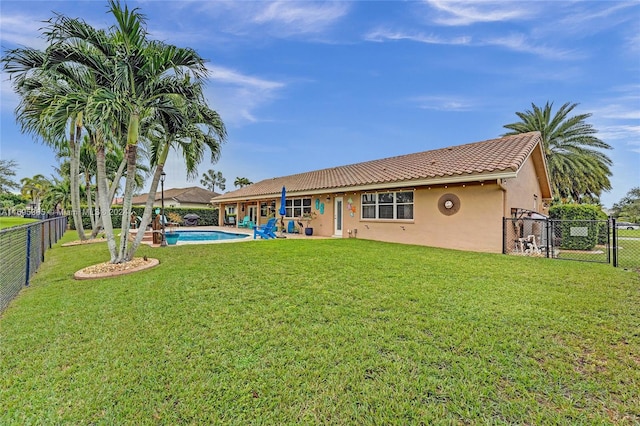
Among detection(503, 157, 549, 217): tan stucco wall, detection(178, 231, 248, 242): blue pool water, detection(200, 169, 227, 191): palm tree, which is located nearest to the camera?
detection(503, 157, 549, 217): tan stucco wall

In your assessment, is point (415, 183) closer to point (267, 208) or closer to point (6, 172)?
point (267, 208)

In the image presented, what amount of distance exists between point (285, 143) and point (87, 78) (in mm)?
19364

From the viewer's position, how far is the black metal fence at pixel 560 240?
10.1 metres

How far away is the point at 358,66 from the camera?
17.1m

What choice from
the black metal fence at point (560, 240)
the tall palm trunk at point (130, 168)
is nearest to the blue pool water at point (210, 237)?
the tall palm trunk at point (130, 168)

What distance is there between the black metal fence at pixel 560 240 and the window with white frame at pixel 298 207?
11269 mm

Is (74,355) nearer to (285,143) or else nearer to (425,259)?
(425,259)

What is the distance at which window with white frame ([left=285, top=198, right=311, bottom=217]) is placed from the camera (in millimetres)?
19109

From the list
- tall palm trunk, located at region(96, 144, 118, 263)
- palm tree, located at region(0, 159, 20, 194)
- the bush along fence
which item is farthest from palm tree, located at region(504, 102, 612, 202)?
palm tree, located at region(0, 159, 20, 194)

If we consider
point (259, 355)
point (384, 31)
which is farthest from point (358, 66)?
point (259, 355)

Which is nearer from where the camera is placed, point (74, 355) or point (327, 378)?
point (327, 378)

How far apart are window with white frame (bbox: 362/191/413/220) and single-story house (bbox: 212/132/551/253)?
0.15ft

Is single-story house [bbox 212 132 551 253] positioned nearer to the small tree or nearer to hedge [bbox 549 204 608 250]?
hedge [bbox 549 204 608 250]

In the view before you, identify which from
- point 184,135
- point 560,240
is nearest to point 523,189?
point 560,240
